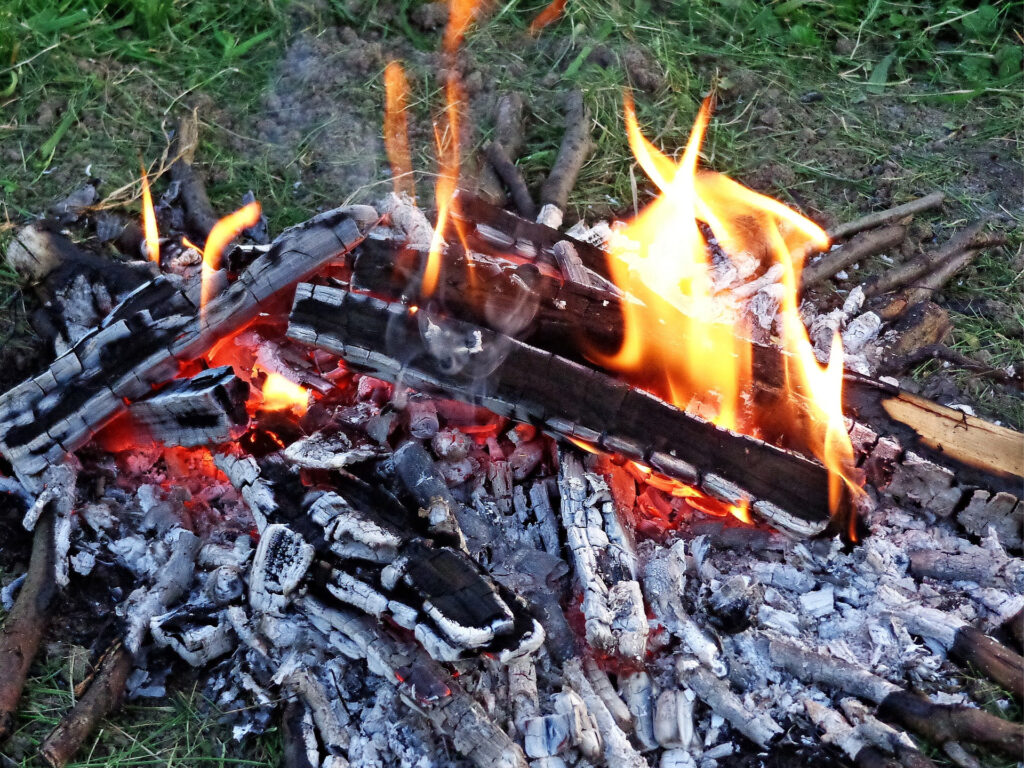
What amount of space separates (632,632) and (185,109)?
417 centimetres

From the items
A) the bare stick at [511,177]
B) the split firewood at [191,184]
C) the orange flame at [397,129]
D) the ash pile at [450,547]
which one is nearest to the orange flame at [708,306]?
the ash pile at [450,547]

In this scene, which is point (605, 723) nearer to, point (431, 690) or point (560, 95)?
point (431, 690)

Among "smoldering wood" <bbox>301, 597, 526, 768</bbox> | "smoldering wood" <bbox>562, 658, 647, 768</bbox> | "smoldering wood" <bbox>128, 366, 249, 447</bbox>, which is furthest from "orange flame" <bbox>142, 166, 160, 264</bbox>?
"smoldering wood" <bbox>562, 658, 647, 768</bbox>

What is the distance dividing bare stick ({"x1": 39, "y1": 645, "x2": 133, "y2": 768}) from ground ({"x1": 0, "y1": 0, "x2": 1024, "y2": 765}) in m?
2.14

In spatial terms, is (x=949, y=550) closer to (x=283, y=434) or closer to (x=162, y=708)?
(x=283, y=434)

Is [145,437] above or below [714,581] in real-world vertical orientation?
below

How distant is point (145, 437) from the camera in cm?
411

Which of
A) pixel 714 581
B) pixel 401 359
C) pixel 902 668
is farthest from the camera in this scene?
pixel 401 359

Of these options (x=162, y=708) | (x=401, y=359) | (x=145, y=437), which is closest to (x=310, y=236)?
(x=401, y=359)

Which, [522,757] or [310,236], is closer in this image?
[522,757]

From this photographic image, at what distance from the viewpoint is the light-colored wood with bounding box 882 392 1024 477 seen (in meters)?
3.86

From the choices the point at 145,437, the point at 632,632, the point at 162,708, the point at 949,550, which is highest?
the point at 949,550

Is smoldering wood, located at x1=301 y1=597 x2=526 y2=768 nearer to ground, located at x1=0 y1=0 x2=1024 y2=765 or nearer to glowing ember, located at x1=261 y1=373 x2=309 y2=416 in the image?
glowing ember, located at x1=261 y1=373 x2=309 y2=416

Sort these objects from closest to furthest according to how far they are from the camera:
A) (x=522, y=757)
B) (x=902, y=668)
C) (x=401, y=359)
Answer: (x=522, y=757) < (x=902, y=668) < (x=401, y=359)
